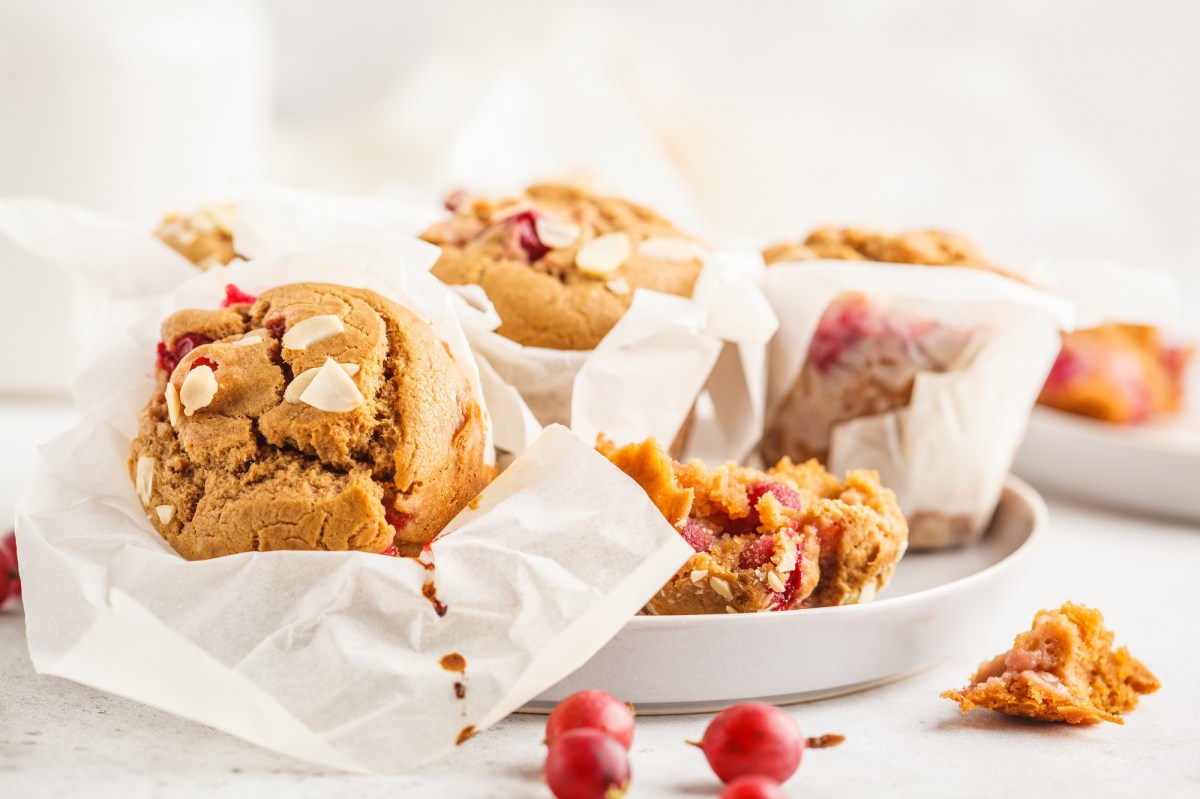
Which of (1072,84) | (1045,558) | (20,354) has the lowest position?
(20,354)

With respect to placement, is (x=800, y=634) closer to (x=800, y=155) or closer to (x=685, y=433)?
(x=685, y=433)

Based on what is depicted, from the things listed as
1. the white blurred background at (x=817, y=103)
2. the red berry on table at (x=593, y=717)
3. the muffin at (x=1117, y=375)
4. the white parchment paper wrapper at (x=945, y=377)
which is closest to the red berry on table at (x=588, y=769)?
the red berry on table at (x=593, y=717)

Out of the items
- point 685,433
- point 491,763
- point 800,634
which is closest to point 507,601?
point 491,763

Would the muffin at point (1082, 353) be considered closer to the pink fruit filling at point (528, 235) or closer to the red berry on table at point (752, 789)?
the pink fruit filling at point (528, 235)

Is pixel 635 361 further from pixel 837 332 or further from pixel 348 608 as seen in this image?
pixel 348 608

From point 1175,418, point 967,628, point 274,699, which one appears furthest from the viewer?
point 1175,418

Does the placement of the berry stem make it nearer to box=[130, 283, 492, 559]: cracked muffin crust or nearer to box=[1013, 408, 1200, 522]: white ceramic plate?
box=[130, 283, 492, 559]: cracked muffin crust

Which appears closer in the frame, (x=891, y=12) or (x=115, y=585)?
(x=115, y=585)

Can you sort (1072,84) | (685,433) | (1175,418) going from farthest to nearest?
(1072,84), (1175,418), (685,433)

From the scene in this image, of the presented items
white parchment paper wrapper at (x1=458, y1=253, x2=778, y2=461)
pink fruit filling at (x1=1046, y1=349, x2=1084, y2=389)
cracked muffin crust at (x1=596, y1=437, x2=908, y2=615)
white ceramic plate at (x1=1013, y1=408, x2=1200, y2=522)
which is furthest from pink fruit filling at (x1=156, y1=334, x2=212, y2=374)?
pink fruit filling at (x1=1046, y1=349, x2=1084, y2=389)
